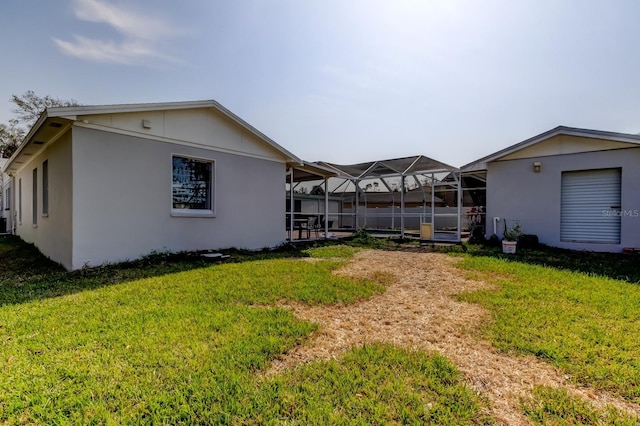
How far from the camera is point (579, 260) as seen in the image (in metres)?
7.70

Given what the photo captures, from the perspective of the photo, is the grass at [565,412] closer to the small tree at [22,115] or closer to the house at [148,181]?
the house at [148,181]

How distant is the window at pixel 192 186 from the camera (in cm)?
812

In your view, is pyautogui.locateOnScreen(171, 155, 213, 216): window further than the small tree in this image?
No

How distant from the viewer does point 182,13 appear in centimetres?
812

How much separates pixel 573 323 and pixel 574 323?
12 millimetres

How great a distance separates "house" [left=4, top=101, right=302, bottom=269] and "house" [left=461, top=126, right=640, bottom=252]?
770 centimetres

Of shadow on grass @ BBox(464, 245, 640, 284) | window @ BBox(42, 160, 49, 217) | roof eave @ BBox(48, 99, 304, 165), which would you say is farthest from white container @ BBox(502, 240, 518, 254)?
window @ BBox(42, 160, 49, 217)

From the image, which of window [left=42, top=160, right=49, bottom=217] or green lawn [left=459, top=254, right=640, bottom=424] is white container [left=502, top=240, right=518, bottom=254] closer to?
green lawn [left=459, top=254, right=640, bottom=424]

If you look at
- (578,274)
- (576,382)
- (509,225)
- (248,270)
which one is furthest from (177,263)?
(509,225)

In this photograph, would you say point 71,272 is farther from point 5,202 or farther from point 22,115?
point 22,115

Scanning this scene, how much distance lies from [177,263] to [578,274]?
844cm

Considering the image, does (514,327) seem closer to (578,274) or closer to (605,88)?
(578,274)

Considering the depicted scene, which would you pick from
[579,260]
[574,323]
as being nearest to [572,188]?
[579,260]

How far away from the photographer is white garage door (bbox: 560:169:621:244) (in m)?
9.12
